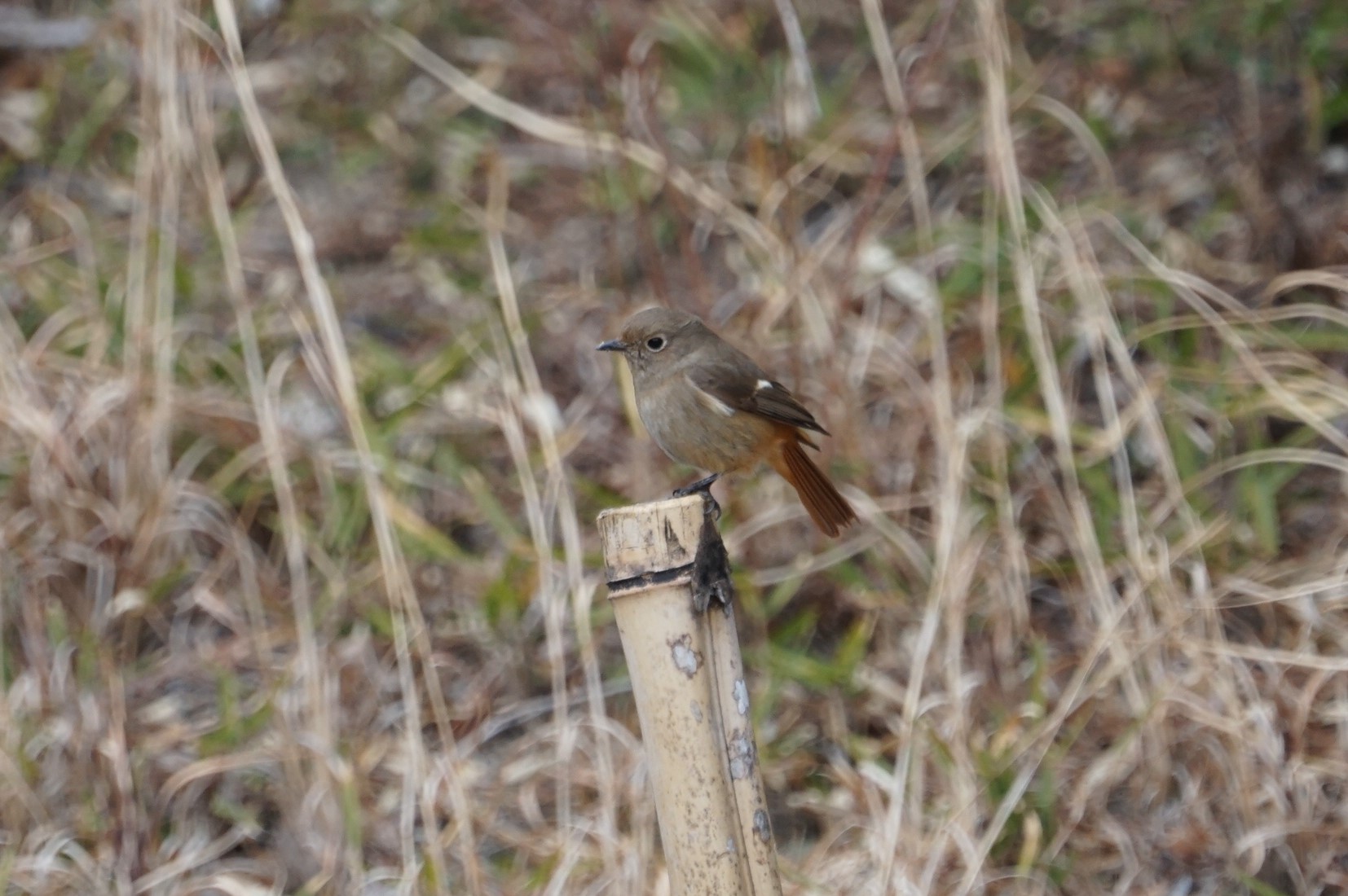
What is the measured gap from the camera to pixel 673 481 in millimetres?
4430

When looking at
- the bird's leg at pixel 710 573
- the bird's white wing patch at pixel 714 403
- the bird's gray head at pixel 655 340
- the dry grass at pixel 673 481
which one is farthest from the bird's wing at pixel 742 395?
the bird's leg at pixel 710 573

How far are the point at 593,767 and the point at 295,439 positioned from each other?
4.45 ft

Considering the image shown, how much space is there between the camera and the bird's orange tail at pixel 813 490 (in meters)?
3.47

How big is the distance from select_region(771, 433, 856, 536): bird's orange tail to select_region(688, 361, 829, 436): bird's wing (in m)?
0.11

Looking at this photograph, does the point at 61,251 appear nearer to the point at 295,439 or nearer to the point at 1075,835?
the point at 295,439

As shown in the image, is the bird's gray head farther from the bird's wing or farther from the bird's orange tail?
the bird's orange tail

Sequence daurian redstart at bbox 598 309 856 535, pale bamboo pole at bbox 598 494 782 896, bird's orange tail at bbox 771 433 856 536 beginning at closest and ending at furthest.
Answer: pale bamboo pole at bbox 598 494 782 896, daurian redstart at bbox 598 309 856 535, bird's orange tail at bbox 771 433 856 536

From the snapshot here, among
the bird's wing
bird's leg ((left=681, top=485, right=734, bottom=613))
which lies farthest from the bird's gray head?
bird's leg ((left=681, top=485, right=734, bottom=613))

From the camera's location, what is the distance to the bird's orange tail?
11.4 ft

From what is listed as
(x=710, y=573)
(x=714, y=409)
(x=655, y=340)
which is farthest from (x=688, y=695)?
(x=655, y=340)

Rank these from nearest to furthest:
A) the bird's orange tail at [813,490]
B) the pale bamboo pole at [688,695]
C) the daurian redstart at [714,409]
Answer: the pale bamboo pole at [688,695] → the daurian redstart at [714,409] → the bird's orange tail at [813,490]

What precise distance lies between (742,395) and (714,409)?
9 centimetres

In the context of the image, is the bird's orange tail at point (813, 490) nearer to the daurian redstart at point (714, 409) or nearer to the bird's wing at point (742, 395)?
the daurian redstart at point (714, 409)

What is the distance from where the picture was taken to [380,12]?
19.9 ft
